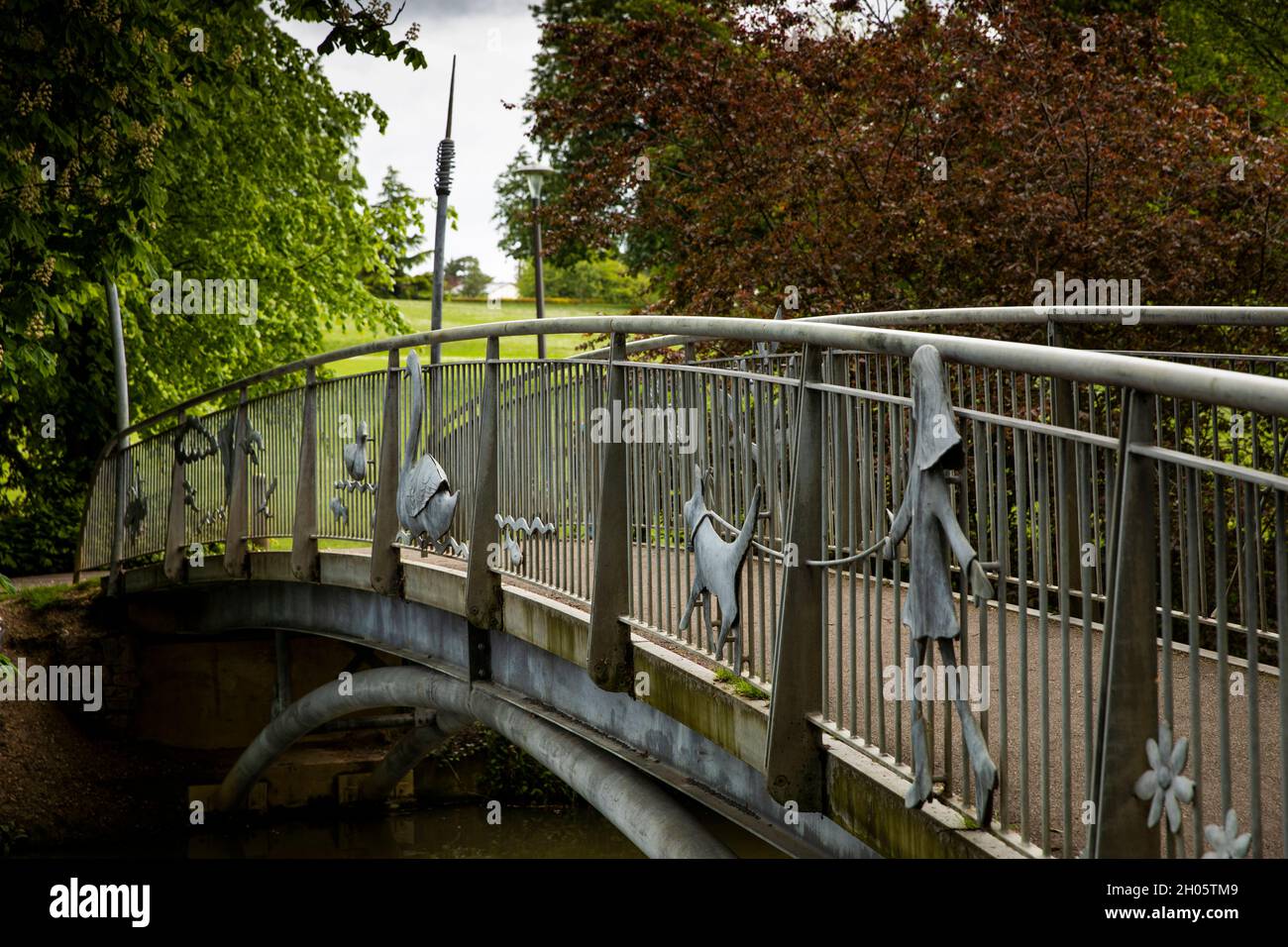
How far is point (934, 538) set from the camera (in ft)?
11.0

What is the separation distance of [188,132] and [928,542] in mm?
→ 10346

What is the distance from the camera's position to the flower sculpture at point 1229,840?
Result: 251 centimetres

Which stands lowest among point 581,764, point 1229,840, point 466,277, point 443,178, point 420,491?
point 581,764

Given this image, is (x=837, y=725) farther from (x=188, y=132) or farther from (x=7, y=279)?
(x=188, y=132)

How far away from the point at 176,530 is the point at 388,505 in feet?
16.5

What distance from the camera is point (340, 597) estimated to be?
9945 mm

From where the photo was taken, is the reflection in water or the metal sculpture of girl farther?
the reflection in water

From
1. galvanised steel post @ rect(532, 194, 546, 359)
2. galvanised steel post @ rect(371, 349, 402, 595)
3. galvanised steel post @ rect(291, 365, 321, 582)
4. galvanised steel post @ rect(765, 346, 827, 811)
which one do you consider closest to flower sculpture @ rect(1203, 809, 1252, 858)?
galvanised steel post @ rect(765, 346, 827, 811)

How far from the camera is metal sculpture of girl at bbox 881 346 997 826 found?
3.27 metres

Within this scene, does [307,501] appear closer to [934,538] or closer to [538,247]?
[934,538]

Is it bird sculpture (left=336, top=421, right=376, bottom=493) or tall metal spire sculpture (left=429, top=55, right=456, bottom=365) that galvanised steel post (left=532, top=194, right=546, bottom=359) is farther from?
bird sculpture (left=336, top=421, right=376, bottom=493)

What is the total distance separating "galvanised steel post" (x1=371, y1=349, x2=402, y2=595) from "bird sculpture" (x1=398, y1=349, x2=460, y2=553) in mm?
218

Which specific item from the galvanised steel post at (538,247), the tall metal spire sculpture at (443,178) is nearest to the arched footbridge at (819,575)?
the galvanised steel post at (538,247)

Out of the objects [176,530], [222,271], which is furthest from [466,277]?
[176,530]
